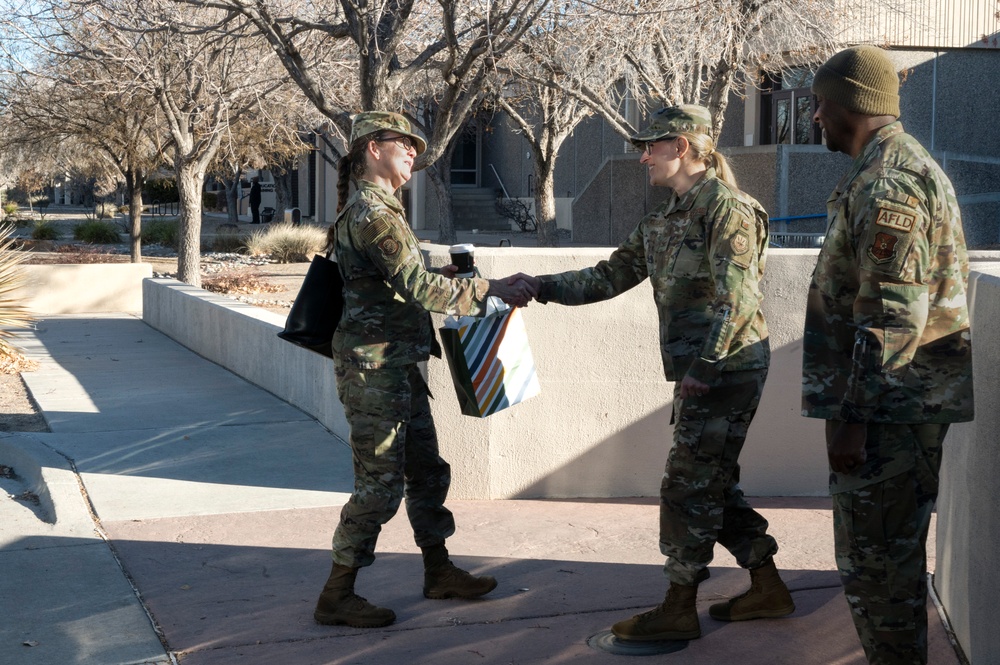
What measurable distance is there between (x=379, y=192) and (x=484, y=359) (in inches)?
29.6

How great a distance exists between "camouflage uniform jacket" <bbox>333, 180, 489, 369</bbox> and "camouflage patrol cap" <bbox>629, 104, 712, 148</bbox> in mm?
823

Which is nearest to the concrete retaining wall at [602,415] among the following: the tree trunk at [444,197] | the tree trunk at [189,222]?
the tree trunk at [189,222]

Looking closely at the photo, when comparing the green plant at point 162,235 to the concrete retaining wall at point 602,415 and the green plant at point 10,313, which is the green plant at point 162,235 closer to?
the green plant at point 10,313

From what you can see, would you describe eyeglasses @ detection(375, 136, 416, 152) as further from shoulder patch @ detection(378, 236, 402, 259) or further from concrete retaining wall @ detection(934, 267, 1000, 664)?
concrete retaining wall @ detection(934, 267, 1000, 664)

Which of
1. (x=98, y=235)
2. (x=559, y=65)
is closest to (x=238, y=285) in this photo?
(x=559, y=65)

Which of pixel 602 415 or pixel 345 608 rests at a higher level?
pixel 602 415

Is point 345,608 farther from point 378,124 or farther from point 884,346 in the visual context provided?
point 884,346

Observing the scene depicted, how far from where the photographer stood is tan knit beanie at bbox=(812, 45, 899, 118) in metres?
3.12

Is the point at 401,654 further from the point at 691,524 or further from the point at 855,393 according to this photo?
the point at 855,393

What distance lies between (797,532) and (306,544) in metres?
2.37

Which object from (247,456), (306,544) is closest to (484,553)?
(306,544)

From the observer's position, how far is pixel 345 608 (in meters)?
4.27

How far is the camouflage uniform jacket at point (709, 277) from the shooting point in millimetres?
3791

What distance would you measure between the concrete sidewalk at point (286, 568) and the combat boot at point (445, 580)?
0.19 feet
